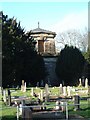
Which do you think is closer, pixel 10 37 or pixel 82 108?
pixel 82 108

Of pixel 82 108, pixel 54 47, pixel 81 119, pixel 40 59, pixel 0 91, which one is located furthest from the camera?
pixel 54 47

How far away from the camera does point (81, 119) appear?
15828 mm

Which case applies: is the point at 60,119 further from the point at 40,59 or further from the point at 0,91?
the point at 40,59

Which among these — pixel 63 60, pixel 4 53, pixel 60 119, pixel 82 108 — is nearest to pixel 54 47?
pixel 63 60

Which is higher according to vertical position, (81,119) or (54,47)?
(54,47)

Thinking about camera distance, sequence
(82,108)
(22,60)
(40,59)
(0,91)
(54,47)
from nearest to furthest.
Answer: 1. (82,108)
2. (0,91)
3. (22,60)
4. (40,59)
5. (54,47)

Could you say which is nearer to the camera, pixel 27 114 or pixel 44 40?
pixel 27 114

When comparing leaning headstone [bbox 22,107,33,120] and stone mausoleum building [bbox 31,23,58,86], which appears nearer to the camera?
leaning headstone [bbox 22,107,33,120]

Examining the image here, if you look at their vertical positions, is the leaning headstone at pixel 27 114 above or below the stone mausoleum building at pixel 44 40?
below

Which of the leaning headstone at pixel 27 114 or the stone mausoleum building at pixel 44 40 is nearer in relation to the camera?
the leaning headstone at pixel 27 114

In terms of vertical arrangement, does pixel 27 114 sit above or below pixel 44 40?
below

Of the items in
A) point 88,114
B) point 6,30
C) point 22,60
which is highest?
point 6,30

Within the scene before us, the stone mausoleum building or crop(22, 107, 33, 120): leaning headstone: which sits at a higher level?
the stone mausoleum building

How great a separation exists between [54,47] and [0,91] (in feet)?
147
